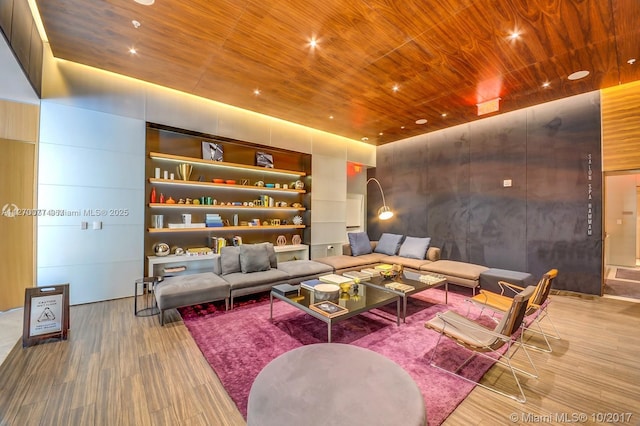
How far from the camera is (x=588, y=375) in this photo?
2.27m

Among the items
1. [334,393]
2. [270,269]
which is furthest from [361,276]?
[334,393]

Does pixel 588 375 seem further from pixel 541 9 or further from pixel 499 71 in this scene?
pixel 499 71

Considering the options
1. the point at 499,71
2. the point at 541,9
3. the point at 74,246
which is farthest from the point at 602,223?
the point at 74,246

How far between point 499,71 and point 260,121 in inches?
165

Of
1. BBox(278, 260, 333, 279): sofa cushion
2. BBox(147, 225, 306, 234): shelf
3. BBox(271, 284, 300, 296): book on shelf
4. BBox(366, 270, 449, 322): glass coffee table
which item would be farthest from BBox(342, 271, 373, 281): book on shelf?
BBox(147, 225, 306, 234): shelf

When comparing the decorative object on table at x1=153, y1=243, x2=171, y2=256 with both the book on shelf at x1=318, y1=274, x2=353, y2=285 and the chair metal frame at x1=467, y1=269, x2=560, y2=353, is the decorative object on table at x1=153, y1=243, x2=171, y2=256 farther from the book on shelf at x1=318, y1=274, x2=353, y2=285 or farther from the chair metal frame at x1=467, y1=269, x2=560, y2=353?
the chair metal frame at x1=467, y1=269, x2=560, y2=353

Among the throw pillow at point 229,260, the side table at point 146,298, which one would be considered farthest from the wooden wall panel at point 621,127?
the side table at point 146,298

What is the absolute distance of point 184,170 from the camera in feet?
15.4

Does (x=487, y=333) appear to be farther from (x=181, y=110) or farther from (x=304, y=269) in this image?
(x=181, y=110)

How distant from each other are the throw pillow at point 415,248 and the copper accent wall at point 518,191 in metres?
0.88

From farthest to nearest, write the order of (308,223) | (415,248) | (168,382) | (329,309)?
(308,223)
(415,248)
(329,309)
(168,382)

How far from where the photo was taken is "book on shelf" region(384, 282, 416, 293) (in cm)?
338

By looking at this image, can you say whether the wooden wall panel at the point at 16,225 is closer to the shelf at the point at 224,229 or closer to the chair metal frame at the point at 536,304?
the shelf at the point at 224,229

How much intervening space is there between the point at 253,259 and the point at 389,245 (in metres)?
3.24
